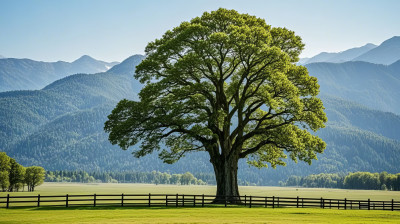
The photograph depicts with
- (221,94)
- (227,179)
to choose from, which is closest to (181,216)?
(227,179)

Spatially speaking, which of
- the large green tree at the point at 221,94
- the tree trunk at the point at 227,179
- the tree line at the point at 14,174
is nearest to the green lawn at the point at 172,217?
the large green tree at the point at 221,94

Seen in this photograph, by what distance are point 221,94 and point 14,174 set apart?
3092 inches

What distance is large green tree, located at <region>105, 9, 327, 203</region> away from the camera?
147 ft

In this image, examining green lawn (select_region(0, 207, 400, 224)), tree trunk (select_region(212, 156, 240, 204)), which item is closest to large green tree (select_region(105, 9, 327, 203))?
tree trunk (select_region(212, 156, 240, 204))

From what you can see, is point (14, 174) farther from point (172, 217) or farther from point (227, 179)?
point (172, 217)

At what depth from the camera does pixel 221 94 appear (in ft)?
162

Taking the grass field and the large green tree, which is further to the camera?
the large green tree

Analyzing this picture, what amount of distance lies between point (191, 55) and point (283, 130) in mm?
11693

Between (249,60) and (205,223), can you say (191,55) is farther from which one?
(205,223)

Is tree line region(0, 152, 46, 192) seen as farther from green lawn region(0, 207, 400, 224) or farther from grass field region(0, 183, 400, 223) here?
green lawn region(0, 207, 400, 224)

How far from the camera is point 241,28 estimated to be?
44.0 m

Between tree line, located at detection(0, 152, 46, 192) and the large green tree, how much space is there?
64.1 metres

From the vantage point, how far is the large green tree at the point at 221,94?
44.9m

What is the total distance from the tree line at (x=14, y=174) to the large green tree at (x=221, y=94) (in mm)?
64075
